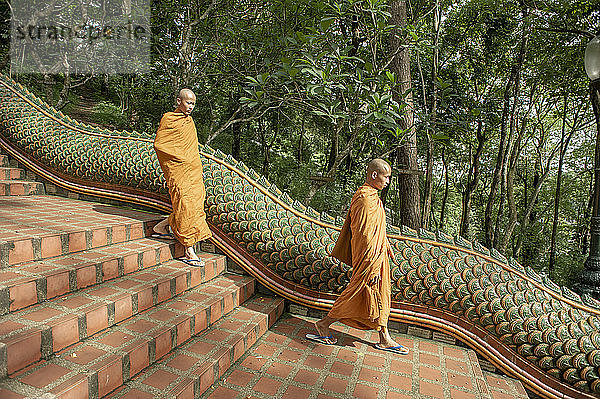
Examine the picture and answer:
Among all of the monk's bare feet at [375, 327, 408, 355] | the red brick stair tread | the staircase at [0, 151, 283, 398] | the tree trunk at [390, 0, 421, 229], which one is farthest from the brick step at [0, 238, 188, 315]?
the tree trunk at [390, 0, 421, 229]

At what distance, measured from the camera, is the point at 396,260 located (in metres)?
3.63

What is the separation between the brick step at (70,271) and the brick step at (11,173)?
301 cm

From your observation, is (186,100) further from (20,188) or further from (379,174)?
(20,188)

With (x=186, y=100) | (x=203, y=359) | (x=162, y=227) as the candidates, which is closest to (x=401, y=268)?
(x=203, y=359)

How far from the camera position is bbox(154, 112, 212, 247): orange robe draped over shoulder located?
3812mm

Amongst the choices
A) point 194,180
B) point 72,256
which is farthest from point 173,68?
point 72,256

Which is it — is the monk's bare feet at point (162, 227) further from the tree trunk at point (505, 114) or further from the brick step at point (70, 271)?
the tree trunk at point (505, 114)

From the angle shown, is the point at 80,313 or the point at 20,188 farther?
the point at 20,188

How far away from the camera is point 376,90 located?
5250mm

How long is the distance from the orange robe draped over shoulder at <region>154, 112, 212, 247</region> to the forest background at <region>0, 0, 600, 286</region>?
3.50ft

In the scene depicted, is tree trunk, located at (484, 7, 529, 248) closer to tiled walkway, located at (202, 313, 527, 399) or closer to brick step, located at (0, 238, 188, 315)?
tiled walkway, located at (202, 313, 527, 399)

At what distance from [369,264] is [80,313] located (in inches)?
84.3

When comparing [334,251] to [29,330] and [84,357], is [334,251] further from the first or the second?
[29,330]

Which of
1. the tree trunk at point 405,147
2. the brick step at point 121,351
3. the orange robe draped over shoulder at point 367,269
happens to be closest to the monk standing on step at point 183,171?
the brick step at point 121,351
